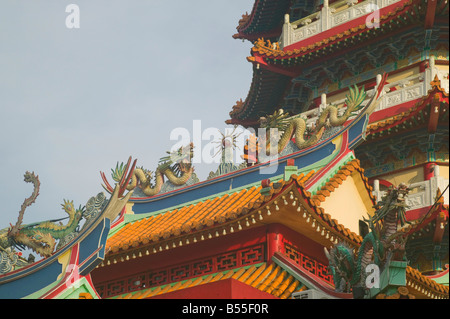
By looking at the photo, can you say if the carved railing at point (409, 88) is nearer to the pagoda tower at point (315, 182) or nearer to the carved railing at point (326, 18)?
the pagoda tower at point (315, 182)

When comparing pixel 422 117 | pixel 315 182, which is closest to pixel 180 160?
pixel 315 182

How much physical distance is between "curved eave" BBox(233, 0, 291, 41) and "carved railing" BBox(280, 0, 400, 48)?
153cm

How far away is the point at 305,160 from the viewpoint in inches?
609

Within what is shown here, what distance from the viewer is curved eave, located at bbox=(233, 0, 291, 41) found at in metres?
25.2

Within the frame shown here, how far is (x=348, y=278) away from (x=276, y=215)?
164 centimetres

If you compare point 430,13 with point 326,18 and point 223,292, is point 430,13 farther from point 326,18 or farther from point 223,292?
point 223,292

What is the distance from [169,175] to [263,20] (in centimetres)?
1040

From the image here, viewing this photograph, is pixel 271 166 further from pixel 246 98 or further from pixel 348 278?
pixel 246 98

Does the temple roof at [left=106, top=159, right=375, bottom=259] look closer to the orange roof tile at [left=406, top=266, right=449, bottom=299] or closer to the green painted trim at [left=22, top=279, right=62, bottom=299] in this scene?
the orange roof tile at [left=406, top=266, right=449, bottom=299]

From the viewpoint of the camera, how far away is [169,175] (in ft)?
54.7

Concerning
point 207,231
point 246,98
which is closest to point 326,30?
point 246,98

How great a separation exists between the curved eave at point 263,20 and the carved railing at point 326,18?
5.01ft

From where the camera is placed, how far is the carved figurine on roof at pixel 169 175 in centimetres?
1652

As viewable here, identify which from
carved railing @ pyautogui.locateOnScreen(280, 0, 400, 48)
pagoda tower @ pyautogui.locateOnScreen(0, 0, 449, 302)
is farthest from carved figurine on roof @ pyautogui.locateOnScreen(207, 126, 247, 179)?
carved railing @ pyautogui.locateOnScreen(280, 0, 400, 48)
